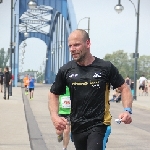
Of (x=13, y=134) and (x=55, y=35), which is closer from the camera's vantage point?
(x=13, y=134)

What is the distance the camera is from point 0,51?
178 metres

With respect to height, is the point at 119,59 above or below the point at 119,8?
above

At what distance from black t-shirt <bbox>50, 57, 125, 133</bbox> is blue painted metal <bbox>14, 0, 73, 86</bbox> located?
6048cm

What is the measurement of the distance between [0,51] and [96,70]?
572 ft

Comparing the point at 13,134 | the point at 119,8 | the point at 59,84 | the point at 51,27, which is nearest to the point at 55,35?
the point at 51,27

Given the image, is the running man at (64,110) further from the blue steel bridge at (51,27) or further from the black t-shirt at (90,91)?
the blue steel bridge at (51,27)

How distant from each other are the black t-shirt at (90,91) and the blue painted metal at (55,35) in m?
60.5

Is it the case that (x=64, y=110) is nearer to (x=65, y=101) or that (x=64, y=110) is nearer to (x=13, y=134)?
(x=65, y=101)

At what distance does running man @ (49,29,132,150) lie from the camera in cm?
519

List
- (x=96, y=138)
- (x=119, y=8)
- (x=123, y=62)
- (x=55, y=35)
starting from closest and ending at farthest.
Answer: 1. (x=96, y=138)
2. (x=119, y=8)
3. (x=55, y=35)
4. (x=123, y=62)

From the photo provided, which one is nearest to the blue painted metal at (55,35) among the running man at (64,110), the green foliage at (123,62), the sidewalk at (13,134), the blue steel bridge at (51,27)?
the blue steel bridge at (51,27)

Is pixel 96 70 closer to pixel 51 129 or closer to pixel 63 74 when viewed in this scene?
pixel 63 74

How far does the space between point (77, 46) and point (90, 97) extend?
0.49 meters

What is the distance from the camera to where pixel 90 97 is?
5188mm
